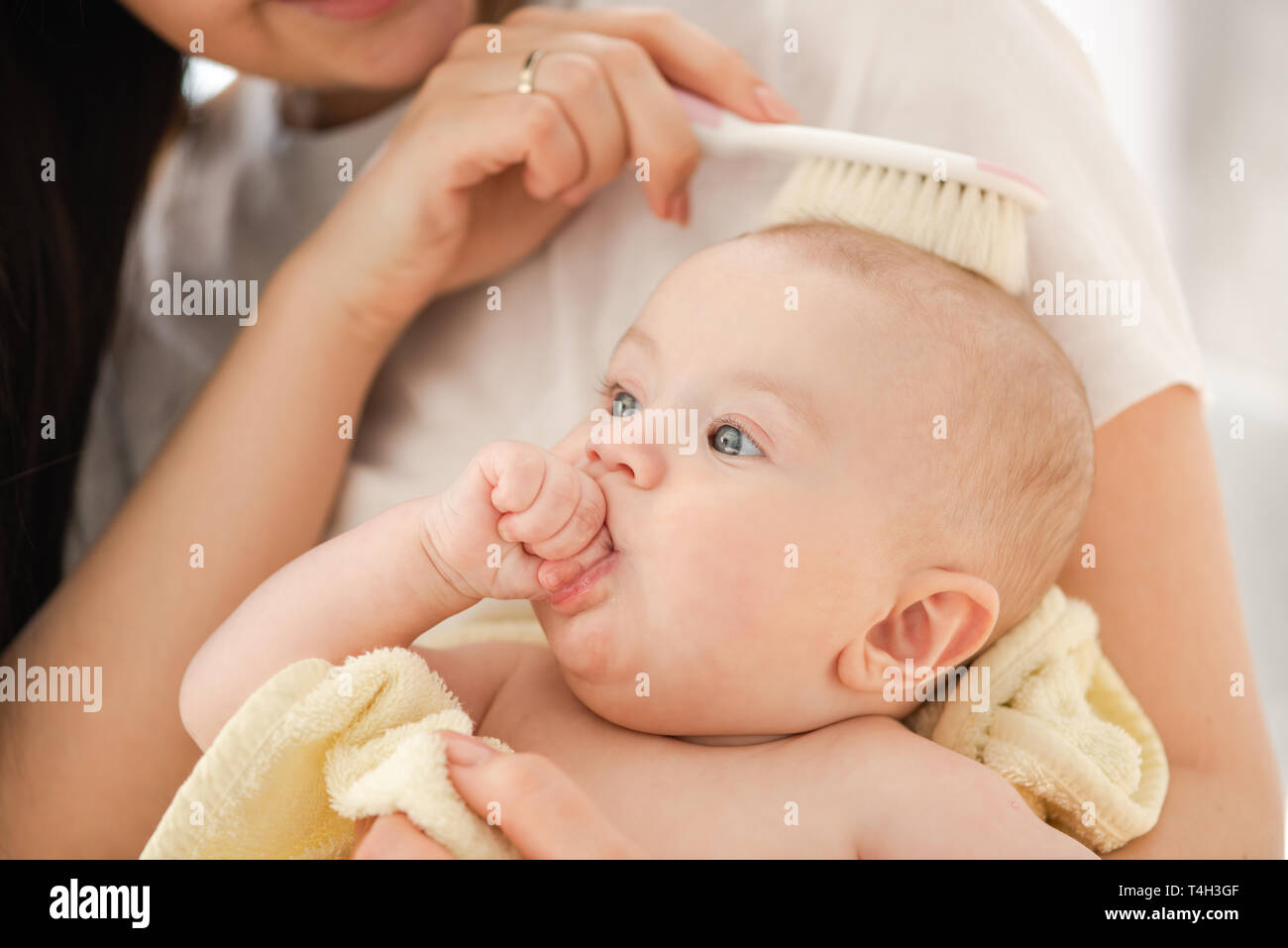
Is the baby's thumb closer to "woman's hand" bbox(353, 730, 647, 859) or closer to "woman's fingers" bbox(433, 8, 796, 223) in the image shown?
"woman's hand" bbox(353, 730, 647, 859)

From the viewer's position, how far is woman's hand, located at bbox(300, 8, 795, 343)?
3.66 ft

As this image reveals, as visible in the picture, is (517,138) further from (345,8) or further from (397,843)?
(397,843)

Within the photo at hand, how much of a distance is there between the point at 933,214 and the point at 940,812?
20.7 inches

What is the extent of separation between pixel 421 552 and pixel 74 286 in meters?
0.59

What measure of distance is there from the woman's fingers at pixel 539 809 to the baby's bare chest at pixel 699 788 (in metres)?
0.08

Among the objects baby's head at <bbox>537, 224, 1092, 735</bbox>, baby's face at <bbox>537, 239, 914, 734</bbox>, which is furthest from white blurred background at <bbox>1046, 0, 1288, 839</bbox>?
baby's face at <bbox>537, 239, 914, 734</bbox>

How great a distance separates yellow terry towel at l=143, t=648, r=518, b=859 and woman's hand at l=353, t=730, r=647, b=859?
0.02 meters

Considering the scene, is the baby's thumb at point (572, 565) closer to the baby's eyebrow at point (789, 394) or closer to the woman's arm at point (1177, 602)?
the baby's eyebrow at point (789, 394)

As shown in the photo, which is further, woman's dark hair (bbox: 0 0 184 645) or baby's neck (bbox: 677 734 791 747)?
woman's dark hair (bbox: 0 0 184 645)

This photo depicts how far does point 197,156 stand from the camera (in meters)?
1.51

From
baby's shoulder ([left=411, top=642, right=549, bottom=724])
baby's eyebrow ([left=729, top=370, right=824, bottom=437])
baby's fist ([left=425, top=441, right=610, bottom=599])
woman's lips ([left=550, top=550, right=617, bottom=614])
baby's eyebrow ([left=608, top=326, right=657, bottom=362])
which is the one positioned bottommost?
baby's shoulder ([left=411, top=642, right=549, bottom=724])

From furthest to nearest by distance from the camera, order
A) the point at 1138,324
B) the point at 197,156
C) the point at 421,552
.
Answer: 1. the point at 197,156
2. the point at 1138,324
3. the point at 421,552
